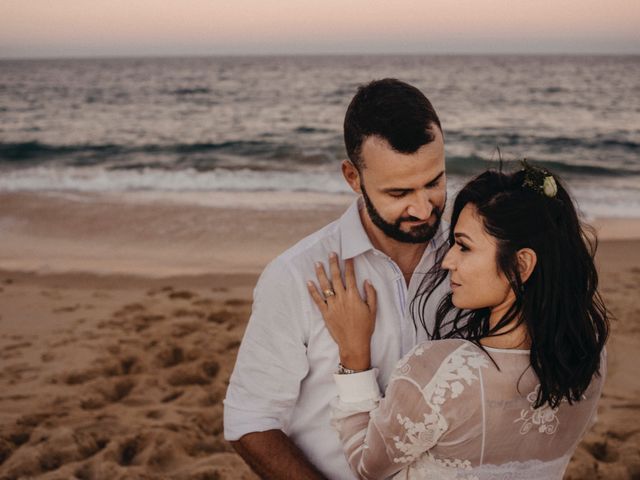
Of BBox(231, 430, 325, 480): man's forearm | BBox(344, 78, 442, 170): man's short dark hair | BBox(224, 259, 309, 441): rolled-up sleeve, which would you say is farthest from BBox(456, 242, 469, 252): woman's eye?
BBox(231, 430, 325, 480): man's forearm

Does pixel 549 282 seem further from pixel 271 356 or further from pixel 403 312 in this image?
pixel 271 356

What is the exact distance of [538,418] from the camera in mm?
1762

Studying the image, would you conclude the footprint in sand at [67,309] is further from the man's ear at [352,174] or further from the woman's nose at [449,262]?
the woman's nose at [449,262]

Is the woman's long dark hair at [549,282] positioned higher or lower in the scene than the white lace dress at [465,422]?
higher

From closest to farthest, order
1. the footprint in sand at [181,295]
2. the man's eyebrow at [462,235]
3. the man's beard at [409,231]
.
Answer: the man's eyebrow at [462,235] < the man's beard at [409,231] < the footprint in sand at [181,295]

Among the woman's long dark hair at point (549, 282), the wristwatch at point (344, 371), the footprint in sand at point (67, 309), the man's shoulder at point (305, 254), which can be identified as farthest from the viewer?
the footprint in sand at point (67, 309)

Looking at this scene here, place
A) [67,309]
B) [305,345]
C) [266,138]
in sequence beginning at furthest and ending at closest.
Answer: [266,138] < [67,309] < [305,345]

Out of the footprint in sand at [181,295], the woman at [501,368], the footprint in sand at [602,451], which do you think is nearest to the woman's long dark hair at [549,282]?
the woman at [501,368]

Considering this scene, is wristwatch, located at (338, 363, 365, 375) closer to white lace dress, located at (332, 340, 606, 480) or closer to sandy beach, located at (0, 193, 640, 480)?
white lace dress, located at (332, 340, 606, 480)

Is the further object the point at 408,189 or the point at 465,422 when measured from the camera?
the point at 408,189

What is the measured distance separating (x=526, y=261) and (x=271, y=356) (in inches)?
33.9

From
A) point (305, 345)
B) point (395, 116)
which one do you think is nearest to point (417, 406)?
point (305, 345)

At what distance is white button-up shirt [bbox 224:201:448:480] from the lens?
2.13 meters

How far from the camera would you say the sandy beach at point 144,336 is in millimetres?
3961
